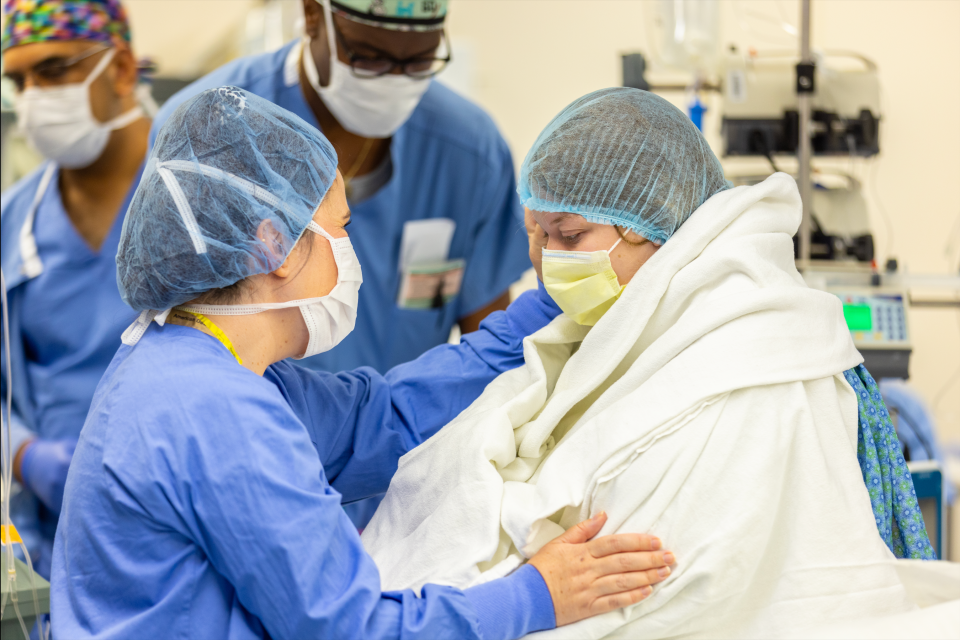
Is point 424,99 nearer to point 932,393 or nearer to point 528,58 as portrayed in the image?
point 528,58

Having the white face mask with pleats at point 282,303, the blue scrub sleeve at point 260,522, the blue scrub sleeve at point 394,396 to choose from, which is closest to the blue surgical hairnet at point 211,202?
the white face mask with pleats at point 282,303

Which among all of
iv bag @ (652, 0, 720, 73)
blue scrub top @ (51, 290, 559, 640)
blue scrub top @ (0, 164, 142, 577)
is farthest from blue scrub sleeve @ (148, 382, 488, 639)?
iv bag @ (652, 0, 720, 73)

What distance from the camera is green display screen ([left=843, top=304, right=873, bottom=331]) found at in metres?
2.17

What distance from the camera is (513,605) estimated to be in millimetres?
1077

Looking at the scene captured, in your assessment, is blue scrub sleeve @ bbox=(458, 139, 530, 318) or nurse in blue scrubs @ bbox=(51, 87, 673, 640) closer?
nurse in blue scrubs @ bbox=(51, 87, 673, 640)

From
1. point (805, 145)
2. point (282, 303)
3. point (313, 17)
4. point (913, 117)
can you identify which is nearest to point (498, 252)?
point (313, 17)

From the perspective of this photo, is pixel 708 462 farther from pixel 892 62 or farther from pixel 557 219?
pixel 892 62

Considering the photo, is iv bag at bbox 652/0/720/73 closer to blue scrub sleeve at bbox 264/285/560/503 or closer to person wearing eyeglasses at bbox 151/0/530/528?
person wearing eyeglasses at bbox 151/0/530/528

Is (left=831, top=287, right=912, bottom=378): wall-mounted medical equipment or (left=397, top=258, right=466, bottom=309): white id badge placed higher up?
(left=397, top=258, right=466, bottom=309): white id badge

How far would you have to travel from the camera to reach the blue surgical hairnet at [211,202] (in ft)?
3.49

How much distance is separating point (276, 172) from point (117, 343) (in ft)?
3.89

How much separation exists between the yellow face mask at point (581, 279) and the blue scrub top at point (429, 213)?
970 mm

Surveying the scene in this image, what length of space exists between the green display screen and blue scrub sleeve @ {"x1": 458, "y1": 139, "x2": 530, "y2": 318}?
2.76ft

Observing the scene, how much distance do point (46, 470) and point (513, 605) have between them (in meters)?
1.41
